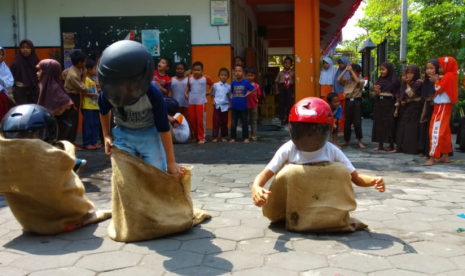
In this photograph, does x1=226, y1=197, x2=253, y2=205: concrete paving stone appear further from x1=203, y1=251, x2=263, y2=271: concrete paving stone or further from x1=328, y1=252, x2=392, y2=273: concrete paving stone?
x1=328, y1=252, x2=392, y2=273: concrete paving stone

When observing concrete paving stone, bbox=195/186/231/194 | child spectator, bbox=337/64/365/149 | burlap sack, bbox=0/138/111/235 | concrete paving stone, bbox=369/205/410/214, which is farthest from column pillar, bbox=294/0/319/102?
burlap sack, bbox=0/138/111/235

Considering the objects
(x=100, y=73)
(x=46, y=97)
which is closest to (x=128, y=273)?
(x=100, y=73)

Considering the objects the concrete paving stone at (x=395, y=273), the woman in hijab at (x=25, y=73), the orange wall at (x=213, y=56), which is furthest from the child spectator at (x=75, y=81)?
the concrete paving stone at (x=395, y=273)

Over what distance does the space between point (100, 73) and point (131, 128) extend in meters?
0.62

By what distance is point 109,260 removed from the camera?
2941 mm

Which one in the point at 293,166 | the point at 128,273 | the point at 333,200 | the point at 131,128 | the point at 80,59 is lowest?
the point at 128,273

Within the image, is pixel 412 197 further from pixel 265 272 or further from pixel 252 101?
pixel 252 101

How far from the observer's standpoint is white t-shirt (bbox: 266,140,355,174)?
339 centimetres

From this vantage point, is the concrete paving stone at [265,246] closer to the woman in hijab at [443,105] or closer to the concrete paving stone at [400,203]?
the concrete paving stone at [400,203]

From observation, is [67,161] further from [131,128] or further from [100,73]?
[100,73]

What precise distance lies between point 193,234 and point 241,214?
0.67 m

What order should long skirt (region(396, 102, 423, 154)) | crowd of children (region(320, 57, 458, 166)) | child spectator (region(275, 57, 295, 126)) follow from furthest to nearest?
1. child spectator (region(275, 57, 295, 126))
2. long skirt (region(396, 102, 423, 154))
3. crowd of children (region(320, 57, 458, 166))

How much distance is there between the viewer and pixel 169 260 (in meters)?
2.92

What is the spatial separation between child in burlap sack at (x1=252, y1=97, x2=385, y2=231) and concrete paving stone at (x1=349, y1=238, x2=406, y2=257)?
279 millimetres
